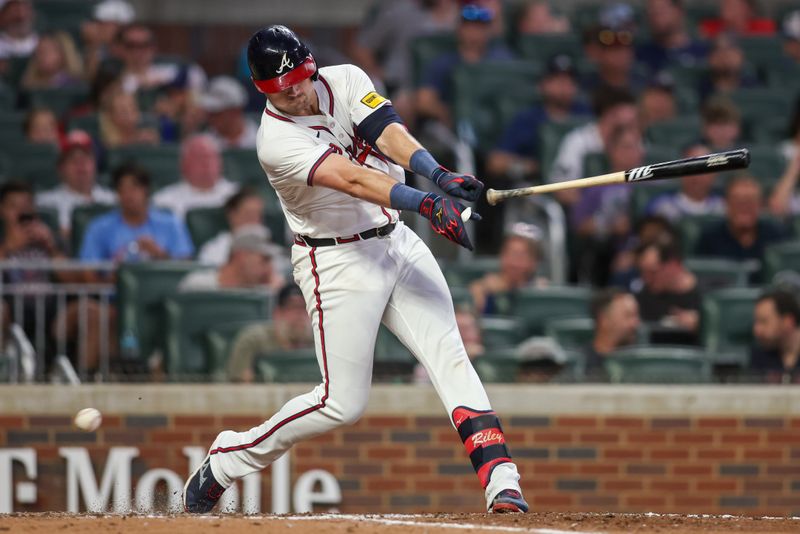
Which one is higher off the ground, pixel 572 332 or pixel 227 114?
pixel 227 114

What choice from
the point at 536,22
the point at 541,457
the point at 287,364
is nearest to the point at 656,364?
the point at 541,457

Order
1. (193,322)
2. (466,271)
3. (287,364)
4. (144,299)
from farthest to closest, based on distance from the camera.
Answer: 1. (466,271)
2. (144,299)
3. (193,322)
4. (287,364)

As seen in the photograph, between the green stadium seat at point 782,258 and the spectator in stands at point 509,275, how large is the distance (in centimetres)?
154

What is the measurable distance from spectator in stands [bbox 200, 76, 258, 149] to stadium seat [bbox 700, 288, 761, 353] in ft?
12.4

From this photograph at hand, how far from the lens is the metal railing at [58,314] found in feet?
25.6

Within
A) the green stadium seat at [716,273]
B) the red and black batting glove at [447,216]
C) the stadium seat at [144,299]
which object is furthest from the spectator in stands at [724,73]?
the red and black batting glove at [447,216]

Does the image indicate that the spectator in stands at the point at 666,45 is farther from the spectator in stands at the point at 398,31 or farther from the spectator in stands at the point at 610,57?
the spectator in stands at the point at 398,31

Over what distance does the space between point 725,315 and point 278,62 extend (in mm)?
3835

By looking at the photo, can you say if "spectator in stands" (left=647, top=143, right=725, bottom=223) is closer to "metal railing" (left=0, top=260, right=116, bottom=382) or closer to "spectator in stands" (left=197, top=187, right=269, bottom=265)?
"spectator in stands" (left=197, top=187, right=269, bottom=265)

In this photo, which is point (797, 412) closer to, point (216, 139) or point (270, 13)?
point (216, 139)

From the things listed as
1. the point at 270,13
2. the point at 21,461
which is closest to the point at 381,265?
the point at 21,461

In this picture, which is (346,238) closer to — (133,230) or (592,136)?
(133,230)

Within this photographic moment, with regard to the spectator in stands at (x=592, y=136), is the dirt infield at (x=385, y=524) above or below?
below

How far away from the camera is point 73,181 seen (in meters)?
9.03
